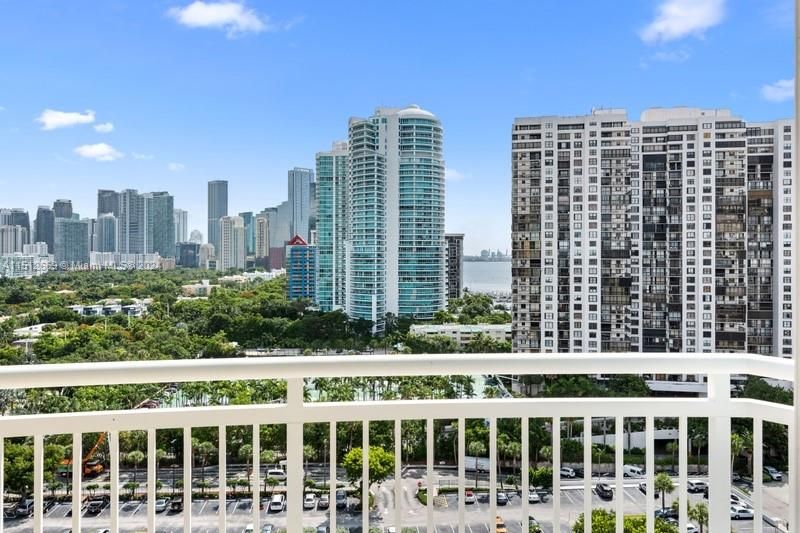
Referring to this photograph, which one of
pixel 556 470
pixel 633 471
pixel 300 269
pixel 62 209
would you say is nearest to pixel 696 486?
pixel 633 471

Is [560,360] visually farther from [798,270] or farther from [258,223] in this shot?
[258,223]

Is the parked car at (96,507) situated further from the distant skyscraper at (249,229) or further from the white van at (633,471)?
the white van at (633,471)

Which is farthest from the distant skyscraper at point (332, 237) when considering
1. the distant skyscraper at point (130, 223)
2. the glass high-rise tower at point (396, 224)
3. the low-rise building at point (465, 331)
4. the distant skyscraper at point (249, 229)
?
the distant skyscraper at point (130, 223)

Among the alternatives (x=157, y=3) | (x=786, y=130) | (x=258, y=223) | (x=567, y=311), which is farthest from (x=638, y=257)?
(x=157, y=3)

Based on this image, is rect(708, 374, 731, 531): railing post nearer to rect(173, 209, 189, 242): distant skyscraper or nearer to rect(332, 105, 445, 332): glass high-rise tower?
rect(332, 105, 445, 332): glass high-rise tower

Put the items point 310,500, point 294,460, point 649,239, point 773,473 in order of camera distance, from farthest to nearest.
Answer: point 649,239 → point 310,500 → point 773,473 → point 294,460

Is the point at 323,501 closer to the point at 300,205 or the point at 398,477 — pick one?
the point at 398,477

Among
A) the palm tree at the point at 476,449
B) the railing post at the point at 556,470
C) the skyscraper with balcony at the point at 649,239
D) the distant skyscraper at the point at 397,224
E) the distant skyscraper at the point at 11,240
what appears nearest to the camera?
the railing post at the point at 556,470
